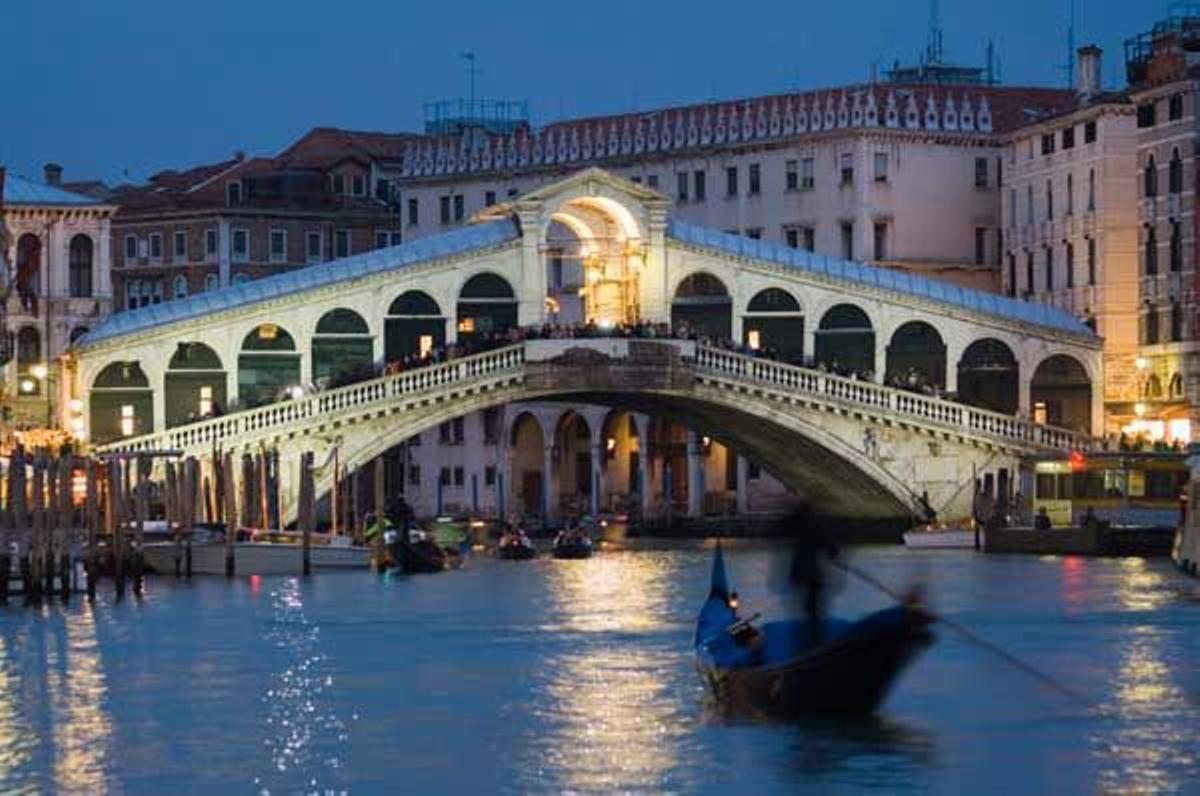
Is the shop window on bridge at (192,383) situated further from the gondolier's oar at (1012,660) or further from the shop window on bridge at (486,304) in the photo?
the gondolier's oar at (1012,660)

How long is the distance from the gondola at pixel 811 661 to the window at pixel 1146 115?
30584mm

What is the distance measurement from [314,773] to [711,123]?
43.8 m

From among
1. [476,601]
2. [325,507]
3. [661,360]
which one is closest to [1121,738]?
[476,601]

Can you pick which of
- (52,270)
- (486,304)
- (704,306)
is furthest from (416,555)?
(52,270)

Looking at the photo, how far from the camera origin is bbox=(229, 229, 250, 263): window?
82312 mm

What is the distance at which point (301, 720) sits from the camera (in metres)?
33.2

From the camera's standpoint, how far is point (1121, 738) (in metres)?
31.6

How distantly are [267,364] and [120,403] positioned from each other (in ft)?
7.02

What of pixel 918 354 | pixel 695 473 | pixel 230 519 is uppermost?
pixel 918 354

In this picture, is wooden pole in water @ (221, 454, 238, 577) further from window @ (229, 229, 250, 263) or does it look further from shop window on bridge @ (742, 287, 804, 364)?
window @ (229, 229, 250, 263)

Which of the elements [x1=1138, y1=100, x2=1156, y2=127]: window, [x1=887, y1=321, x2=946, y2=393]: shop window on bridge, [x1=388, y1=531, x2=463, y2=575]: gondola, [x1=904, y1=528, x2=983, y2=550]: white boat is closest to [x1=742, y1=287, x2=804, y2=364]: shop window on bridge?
[x1=887, y1=321, x2=946, y2=393]: shop window on bridge

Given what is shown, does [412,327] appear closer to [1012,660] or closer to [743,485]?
[743,485]

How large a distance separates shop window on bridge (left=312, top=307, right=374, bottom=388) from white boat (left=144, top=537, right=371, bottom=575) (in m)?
8.09

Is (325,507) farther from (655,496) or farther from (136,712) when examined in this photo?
(136,712)
